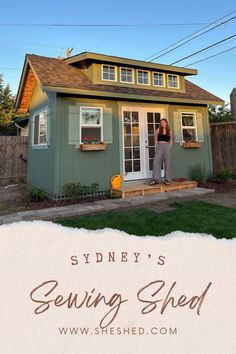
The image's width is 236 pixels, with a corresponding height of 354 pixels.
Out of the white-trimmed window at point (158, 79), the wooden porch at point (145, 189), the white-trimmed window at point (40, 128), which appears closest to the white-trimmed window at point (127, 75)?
the white-trimmed window at point (158, 79)

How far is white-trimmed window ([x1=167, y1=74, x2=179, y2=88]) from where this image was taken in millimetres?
7853

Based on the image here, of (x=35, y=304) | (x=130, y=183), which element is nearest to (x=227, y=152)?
(x=130, y=183)

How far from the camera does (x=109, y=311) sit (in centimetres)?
148

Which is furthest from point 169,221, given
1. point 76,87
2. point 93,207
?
point 76,87

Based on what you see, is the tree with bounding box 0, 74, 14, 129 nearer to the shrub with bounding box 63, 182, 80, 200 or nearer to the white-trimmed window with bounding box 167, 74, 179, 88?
the white-trimmed window with bounding box 167, 74, 179, 88

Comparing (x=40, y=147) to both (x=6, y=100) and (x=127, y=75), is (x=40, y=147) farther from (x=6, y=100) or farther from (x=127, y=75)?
(x=6, y=100)

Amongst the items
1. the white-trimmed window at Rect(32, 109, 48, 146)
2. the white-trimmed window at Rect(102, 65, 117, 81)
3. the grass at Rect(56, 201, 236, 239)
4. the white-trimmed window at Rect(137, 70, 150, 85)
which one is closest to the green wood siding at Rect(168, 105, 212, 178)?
the white-trimmed window at Rect(137, 70, 150, 85)

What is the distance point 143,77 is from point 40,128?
3.38m

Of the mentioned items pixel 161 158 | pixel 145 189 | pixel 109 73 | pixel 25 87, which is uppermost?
pixel 25 87

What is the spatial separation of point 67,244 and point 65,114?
4.65 meters

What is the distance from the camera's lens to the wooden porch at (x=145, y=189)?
590cm

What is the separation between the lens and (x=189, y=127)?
7.73 meters

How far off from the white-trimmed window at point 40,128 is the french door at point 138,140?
219 cm

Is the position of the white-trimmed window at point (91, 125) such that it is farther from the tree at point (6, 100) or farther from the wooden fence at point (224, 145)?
the tree at point (6, 100)
